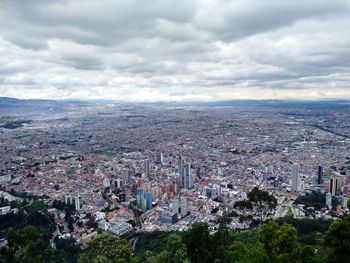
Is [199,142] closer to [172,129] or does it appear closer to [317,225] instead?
[172,129]

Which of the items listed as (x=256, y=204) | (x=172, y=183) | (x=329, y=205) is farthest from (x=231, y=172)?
(x=256, y=204)

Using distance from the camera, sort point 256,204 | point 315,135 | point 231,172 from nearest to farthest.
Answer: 1. point 256,204
2. point 231,172
3. point 315,135

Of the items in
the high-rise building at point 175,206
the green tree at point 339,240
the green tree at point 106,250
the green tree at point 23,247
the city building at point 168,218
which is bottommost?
the city building at point 168,218

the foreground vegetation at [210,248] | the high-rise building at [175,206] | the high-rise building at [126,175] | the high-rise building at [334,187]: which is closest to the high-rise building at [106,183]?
the high-rise building at [126,175]

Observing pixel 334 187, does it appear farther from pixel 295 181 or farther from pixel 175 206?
pixel 175 206

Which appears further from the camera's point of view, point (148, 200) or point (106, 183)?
point (106, 183)

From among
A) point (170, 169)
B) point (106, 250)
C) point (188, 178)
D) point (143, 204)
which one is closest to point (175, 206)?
point (143, 204)

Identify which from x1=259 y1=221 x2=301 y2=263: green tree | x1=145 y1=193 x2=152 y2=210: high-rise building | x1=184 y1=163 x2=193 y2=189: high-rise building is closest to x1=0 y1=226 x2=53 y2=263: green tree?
x1=259 y1=221 x2=301 y2=263: green tree

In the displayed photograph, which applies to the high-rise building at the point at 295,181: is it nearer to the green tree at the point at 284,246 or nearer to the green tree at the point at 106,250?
the green tree at the point at 284,246
